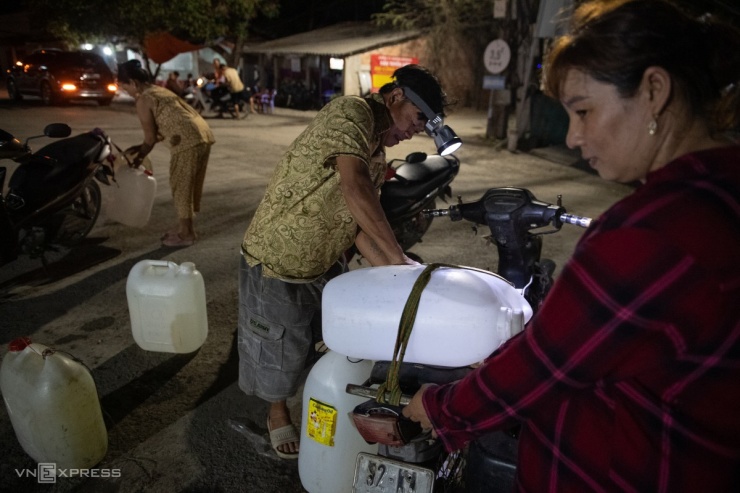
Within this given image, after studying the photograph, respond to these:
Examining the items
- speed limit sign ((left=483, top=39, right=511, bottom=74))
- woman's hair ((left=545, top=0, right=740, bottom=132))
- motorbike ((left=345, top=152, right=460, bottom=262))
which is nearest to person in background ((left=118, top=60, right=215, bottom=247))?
motorbike ((left=345, top=152, right=460, bottom=262))

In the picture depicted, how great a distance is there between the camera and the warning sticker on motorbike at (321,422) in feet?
6.08

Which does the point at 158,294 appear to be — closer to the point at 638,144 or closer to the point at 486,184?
the point at 638,144

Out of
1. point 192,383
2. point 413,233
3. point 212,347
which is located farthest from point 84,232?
point 413,233

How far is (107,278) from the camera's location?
4254 millimetres

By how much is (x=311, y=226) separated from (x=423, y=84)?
2.40ft

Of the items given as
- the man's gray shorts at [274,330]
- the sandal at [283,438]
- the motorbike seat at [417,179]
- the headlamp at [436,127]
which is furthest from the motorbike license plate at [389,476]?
the motorbike seat at [417,179]

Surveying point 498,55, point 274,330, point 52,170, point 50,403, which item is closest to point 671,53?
point 274,330

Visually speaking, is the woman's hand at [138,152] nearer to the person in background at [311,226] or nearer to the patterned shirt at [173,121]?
the patterned shirt at [173,121]

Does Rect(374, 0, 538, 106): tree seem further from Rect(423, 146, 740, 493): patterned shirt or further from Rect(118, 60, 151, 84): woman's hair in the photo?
Rect(423, 146, 740, 493): patterned shirt

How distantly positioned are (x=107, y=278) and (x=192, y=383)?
1775 mm

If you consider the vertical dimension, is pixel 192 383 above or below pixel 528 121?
below

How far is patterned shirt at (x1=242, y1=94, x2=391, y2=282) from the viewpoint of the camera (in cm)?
198

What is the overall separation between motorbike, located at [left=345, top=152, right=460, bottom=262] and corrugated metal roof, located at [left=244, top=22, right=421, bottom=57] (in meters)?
16.7

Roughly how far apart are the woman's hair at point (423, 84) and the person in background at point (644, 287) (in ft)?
3.65
